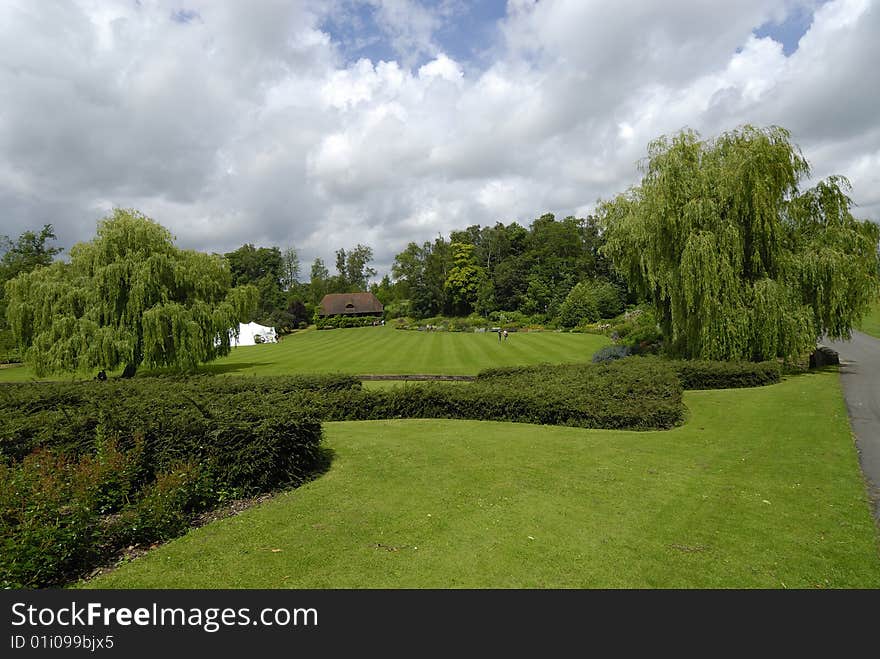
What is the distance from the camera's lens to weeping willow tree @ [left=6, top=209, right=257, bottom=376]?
79.5ft

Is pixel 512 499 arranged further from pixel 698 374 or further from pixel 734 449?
pixel 698 374

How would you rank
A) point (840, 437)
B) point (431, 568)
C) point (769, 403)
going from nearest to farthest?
point (431, 568) → point (840, 437) → point (769, 403)

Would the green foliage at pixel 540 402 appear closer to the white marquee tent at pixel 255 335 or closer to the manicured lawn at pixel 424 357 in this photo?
the manicured lawn at pixel 424 357

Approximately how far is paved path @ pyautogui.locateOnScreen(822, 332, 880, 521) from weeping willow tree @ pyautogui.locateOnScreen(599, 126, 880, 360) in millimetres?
2149

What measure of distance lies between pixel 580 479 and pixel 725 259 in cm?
1609

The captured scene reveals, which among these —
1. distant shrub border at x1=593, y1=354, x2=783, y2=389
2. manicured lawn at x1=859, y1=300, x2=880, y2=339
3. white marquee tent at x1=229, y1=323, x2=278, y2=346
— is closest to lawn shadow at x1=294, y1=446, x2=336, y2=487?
distant shrub border at x1=593, y1=354, x2=783, y2=389

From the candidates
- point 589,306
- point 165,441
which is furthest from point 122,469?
point 589,306

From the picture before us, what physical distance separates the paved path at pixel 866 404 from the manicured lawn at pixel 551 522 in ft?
0.89

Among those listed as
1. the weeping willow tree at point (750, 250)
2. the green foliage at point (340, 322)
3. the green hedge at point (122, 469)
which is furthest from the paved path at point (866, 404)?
the green foliage at point (340, 322)

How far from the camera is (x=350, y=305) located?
8650cm

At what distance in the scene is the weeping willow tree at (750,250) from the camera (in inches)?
789

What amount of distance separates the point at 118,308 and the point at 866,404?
1220 inches

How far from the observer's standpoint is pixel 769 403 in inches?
569
